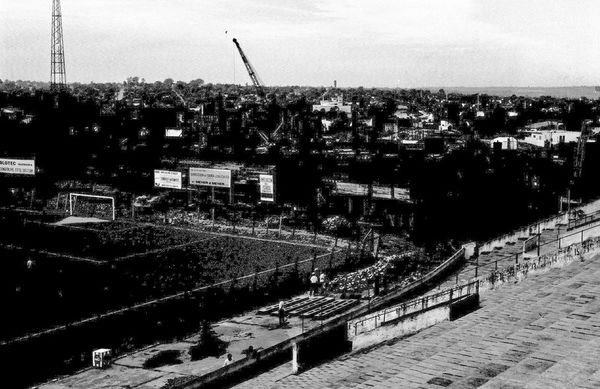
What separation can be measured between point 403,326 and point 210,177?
105ft

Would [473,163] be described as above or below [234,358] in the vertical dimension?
above

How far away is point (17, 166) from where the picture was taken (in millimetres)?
58344

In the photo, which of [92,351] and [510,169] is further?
[510,169]

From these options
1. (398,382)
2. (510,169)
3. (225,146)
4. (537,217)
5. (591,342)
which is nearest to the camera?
(398,382)

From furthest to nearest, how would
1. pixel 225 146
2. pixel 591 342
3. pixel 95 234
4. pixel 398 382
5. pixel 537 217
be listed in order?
pixel 225 146
pixel 537 217
pixel 95 234
pixel 591 342
pixel 398 382

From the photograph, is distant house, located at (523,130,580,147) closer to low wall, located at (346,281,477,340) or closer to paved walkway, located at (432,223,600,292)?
paved walkway, located at (432,223,600,292)

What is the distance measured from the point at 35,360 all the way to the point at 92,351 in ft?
5.78

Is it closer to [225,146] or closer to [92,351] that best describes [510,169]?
[225,146]

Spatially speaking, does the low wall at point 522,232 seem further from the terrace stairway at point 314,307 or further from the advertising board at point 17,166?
the advertising board at point 17,166

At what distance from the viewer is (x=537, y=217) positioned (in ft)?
171

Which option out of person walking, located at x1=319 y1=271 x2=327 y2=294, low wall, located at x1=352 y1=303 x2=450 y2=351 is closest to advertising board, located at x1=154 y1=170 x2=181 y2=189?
person walking, located at x1=319 y1=271 x2=327 y2=294

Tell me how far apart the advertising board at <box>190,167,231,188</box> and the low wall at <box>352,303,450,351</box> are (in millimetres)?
30691

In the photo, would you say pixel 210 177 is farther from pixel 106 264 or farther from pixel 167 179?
pixel 106 264

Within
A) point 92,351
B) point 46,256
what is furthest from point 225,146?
point 92,351
